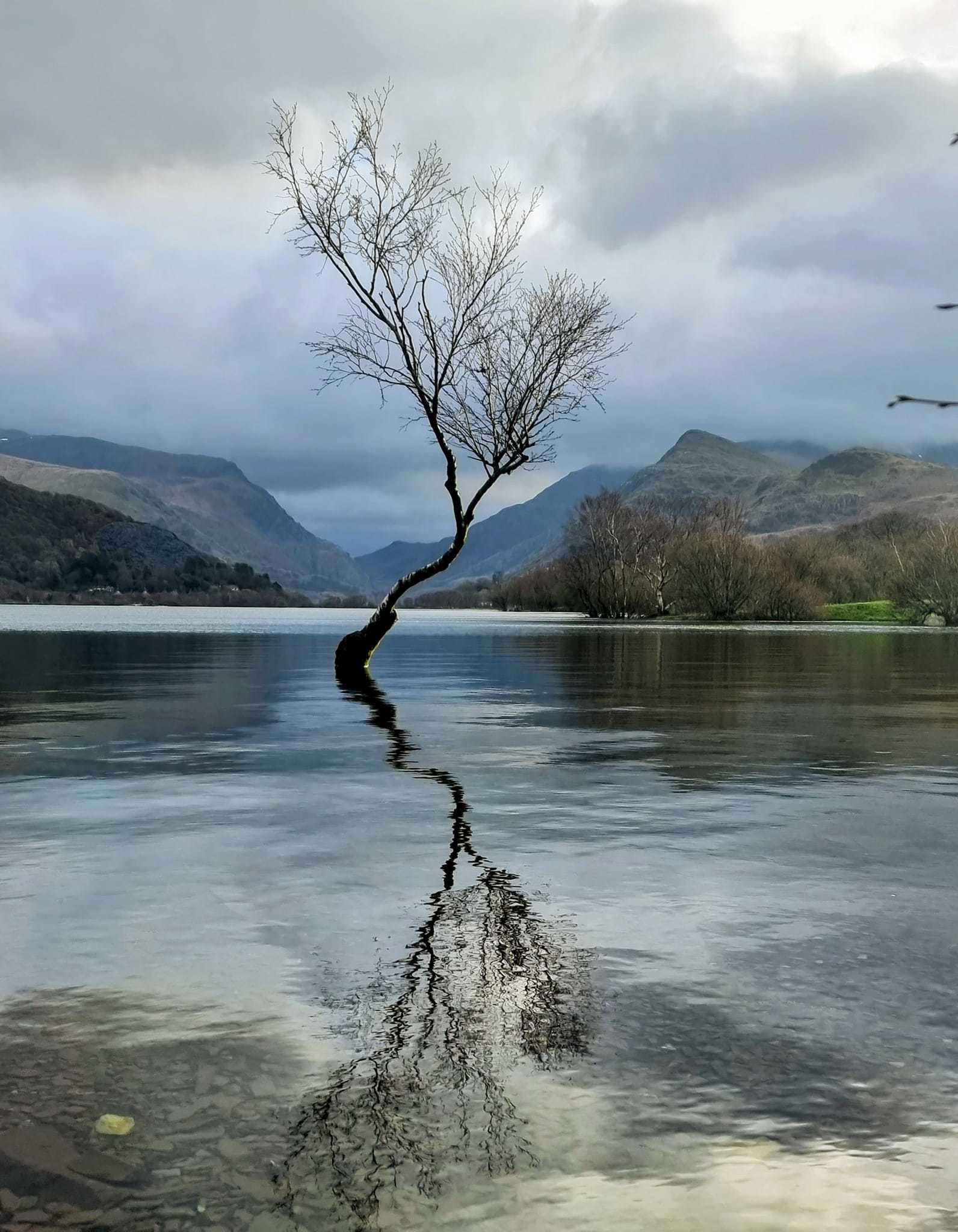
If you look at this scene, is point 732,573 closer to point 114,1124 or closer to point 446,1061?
point 446,1061

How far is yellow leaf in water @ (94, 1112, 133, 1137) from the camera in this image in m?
4.04

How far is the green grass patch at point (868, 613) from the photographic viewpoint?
373 feet

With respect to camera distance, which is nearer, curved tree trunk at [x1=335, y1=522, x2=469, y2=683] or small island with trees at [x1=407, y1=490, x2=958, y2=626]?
curved tree trunk at [x1=335, y1=522, x2=469, y2=683]

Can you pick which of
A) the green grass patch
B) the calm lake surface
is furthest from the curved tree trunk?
the green grass patch

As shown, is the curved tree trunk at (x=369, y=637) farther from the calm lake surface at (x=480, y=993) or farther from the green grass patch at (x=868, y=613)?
the green grass patch at (x=868, y=613)

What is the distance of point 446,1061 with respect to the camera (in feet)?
15.3

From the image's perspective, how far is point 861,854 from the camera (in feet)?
29.7

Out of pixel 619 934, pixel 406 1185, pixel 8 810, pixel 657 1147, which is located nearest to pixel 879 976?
pixel 619 934

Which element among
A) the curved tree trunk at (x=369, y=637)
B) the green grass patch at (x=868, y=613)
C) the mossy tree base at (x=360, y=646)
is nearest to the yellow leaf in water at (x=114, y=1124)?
the curved tree trunk at (x=369, y=637)

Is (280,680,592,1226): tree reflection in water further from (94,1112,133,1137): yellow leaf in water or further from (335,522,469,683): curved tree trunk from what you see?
(335,522,469,683): curved tree trunk

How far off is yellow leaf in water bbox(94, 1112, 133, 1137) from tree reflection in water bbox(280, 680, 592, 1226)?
1.84 feet

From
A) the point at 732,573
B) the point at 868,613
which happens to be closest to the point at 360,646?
the point at 732,573

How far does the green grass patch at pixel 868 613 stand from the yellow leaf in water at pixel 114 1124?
110866 mm

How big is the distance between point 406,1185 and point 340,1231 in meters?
0.31
